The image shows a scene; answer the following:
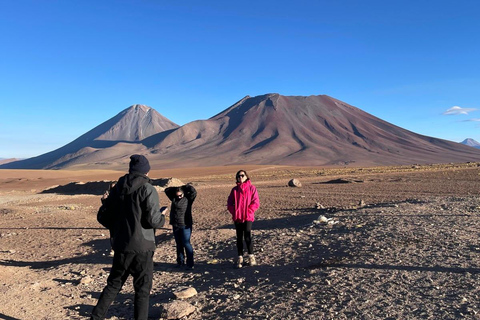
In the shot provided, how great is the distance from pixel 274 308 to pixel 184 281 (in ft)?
6.56

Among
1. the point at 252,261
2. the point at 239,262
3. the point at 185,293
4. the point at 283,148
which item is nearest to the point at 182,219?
the point at 239,262

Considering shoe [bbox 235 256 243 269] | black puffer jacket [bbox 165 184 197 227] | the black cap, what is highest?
the black cap

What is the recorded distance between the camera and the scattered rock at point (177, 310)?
175 inches

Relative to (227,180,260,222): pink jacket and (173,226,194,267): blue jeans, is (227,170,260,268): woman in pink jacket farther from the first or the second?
(173,226,194,267): blue jeans

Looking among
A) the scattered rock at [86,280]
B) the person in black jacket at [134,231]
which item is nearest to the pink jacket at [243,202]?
the person in black jacket at [134,231]

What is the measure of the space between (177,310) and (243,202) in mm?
2107

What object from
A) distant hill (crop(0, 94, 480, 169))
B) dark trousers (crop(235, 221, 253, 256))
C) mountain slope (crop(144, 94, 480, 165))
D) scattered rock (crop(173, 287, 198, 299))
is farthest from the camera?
mountain slope (crop(144, 94, 480, 165))

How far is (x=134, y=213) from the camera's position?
3.74 meters

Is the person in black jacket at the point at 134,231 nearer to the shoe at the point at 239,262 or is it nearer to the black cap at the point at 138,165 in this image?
the black cap at the point at 138,165

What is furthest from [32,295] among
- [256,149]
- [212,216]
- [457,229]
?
[256,149]

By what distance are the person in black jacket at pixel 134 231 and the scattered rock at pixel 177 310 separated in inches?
25.0

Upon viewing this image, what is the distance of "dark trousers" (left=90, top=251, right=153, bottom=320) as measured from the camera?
376 cm

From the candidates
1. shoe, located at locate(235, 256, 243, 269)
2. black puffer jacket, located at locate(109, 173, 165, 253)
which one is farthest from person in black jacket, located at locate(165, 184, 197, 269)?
black puffer jacket, located at locate(109, 173, 165, 253)

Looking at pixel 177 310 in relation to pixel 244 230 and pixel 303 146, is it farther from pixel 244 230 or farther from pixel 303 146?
pixel 303 146
